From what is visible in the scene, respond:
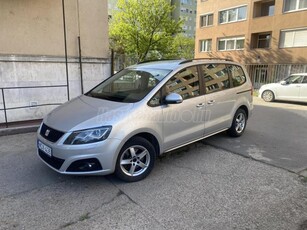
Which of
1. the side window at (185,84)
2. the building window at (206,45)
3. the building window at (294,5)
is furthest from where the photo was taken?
the building window at (206,45)

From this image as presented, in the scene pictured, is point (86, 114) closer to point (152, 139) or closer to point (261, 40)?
point (152, 139)

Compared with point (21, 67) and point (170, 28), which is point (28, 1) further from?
point (170, 28)

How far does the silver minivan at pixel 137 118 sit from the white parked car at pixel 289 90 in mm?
7772

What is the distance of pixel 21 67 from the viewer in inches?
237

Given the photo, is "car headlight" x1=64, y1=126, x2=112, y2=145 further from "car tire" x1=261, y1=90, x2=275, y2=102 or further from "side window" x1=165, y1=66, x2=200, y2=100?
"car tire" x1=261, y1=90, x2=275, y2=102

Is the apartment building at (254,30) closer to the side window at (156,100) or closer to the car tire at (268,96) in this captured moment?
the car tire at (268,96)

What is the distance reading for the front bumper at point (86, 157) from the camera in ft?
9.71

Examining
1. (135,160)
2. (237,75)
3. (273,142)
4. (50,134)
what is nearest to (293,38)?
(237,75)

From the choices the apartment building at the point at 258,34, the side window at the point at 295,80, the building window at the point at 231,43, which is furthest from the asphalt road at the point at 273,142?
the building window at the point at 231,43

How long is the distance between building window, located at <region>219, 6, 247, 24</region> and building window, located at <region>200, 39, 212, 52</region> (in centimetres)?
252

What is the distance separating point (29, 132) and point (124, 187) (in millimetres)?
3500

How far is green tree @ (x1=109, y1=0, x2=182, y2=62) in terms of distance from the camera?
18.2 meters

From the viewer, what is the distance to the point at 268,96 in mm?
12133

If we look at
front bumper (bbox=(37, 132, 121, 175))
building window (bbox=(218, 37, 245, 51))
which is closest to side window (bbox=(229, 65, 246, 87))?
front bumper (bbox=(37, 132, 121, 175))
